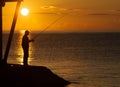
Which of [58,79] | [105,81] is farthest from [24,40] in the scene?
[105,81]

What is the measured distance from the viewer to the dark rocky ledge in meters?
22.3

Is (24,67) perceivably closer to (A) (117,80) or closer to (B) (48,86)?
(B) (48,86)

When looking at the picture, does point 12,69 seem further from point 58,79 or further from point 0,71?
point 58,79

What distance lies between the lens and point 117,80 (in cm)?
3262

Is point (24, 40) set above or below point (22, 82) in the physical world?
above

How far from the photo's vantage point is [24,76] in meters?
22.9

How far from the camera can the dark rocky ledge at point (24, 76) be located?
22.3 metres

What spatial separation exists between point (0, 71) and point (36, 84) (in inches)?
92.1

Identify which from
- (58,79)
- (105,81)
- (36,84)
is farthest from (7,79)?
(105,81)

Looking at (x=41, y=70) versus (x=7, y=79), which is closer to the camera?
(x=7, y=79)

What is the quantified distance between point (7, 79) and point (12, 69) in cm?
69

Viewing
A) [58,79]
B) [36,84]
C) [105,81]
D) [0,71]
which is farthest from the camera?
[105,81]

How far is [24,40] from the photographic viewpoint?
24.0m

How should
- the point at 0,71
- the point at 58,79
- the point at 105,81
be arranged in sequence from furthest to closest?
the point at 105,81, the point at 58,79, the point at 0,71
